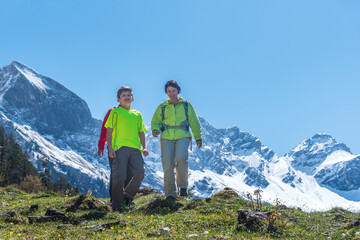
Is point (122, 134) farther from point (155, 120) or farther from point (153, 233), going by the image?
point (153, 233)

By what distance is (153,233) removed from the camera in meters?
6.40

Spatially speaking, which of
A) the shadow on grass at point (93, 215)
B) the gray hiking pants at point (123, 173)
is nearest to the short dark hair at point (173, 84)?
the gray hiking pants at point (123, 173)

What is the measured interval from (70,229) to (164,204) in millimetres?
3208

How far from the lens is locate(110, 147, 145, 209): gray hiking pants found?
9031 millimetres

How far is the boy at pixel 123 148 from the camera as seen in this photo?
9117 millimetres

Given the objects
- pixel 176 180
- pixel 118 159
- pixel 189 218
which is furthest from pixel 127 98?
pixel 189 218

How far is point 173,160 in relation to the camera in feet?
34.7

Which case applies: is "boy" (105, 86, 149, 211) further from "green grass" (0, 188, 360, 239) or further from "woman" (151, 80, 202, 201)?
"woman" (151, 80, 202, 201)

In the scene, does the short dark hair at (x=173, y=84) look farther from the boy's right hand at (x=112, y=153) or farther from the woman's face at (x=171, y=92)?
the boy's right hand at (x=112, y=153)

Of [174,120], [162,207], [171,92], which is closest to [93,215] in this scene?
[162,207]

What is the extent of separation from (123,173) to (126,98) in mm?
2062

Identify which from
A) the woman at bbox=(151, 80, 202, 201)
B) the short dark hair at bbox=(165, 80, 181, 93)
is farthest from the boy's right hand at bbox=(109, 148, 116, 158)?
the short dark hair at bbox=(165, 80, 181, 93)

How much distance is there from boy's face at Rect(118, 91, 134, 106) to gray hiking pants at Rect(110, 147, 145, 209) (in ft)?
4.25

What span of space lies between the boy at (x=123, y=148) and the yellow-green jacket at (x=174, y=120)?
1.11 meters
